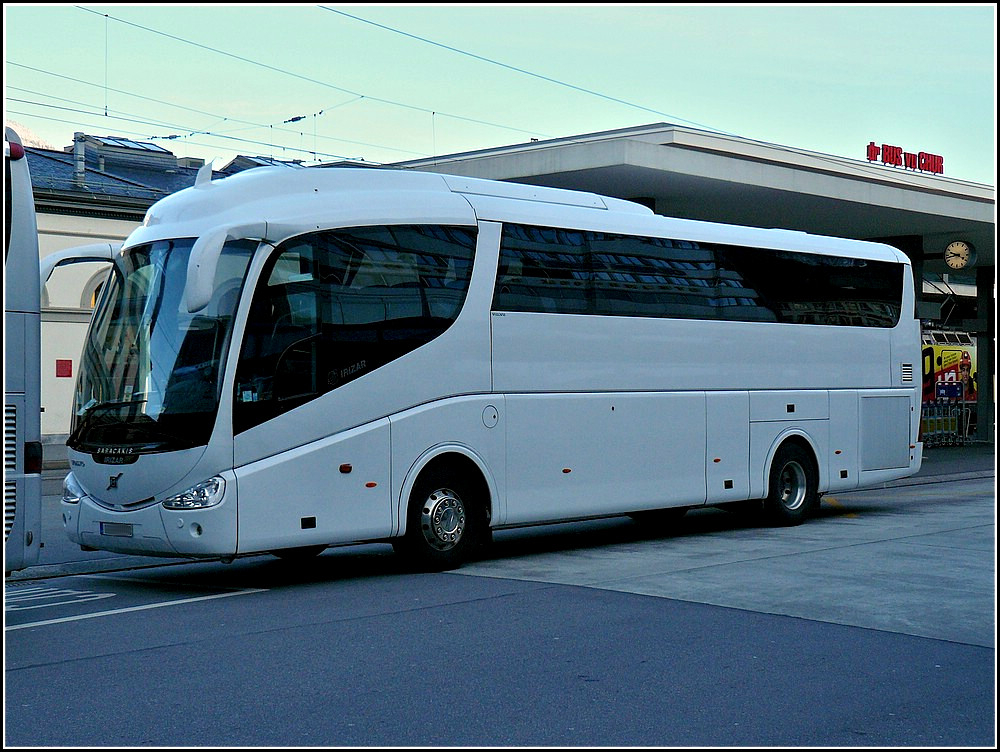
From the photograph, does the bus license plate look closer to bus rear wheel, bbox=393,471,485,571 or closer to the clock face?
bus rear wheel, bbox=393,471,485,571

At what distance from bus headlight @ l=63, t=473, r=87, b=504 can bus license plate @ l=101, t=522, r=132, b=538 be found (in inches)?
19.5

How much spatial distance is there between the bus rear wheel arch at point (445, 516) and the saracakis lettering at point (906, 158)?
793 inches

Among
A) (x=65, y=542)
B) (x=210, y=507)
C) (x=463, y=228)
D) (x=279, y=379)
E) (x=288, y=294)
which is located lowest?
(x=65, y=542)

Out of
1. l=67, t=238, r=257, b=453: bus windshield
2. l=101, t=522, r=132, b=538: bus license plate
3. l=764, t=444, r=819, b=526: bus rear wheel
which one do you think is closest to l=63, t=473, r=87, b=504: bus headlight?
l=67, t=238, r=257, b=453: bus windshield

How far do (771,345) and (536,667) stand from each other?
939cm

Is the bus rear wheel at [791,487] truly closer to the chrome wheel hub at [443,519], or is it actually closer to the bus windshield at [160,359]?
the chrome wheel hub at [443,519]

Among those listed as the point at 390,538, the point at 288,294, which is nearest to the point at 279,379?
the point at 288,294

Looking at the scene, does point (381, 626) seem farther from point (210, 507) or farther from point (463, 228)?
point (463, 228)

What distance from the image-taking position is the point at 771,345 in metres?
16.0

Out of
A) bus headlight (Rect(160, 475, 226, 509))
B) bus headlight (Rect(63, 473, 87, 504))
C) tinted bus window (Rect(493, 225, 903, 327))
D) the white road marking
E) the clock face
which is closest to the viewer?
the white road marking

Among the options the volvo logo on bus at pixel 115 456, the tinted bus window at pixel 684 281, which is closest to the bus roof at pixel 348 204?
the tinted bus window at pixel 684 281

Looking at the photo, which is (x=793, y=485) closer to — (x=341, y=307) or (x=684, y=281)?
(x=684, y=281)

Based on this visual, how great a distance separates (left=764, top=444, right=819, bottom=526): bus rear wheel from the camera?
53.0 feet

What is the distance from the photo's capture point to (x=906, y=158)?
30.8 metres
